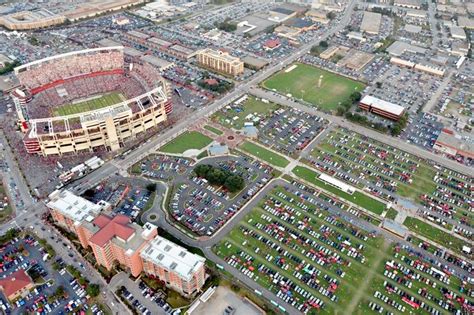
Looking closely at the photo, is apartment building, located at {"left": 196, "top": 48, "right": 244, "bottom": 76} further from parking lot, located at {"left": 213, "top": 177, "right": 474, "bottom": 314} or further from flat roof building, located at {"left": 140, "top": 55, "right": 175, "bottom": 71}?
parking lot, located at {"left": 213, "top": 177, "right": 474, "bottom": 314}

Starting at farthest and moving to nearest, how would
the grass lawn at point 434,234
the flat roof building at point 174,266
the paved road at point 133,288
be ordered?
the grass lawn at point 434,234 → the paved road at point 133,288 → the flat roof building at point 174,266

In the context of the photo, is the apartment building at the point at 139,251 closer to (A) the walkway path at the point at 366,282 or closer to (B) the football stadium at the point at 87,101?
(A) the walkway path at the point at 366,282

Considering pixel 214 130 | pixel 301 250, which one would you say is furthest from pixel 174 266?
pixel 214 130

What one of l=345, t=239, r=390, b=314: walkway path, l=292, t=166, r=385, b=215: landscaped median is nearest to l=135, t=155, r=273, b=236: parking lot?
l=292, t=166, r=385, b=215: landscaped median

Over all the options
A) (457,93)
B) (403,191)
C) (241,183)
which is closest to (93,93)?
(241,183)

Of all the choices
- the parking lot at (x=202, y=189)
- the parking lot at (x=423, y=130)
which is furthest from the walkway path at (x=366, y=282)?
the parking lot at (x=423, y=130)

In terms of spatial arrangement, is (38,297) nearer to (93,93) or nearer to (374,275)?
(374,275)
